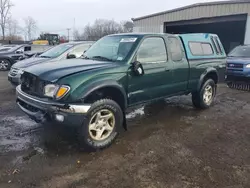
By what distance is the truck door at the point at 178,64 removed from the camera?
4.99 metres

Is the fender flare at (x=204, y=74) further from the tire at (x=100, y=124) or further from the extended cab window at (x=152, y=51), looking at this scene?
the tire at (x=100, y=124)

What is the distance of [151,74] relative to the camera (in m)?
4.49

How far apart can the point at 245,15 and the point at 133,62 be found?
11.6 meters

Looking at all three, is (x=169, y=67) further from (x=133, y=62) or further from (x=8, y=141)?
(x=8, y=141)

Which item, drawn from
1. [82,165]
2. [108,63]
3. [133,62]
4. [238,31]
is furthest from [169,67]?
[238,31]

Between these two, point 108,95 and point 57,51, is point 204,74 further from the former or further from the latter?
point 57,51

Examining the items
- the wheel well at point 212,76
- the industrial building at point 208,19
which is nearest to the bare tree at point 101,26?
the industrial building at point 208,19

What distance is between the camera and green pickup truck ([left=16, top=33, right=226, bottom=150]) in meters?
3.44

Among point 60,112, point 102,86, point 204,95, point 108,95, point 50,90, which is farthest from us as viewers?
point 204,95

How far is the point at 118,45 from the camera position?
4.56 metres

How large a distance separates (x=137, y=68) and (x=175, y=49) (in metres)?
1.37

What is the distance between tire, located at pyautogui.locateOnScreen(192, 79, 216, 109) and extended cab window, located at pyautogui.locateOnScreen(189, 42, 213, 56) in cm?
76

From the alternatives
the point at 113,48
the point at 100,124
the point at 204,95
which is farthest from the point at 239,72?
the point at 100,124

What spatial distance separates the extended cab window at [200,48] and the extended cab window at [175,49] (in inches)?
20.8
